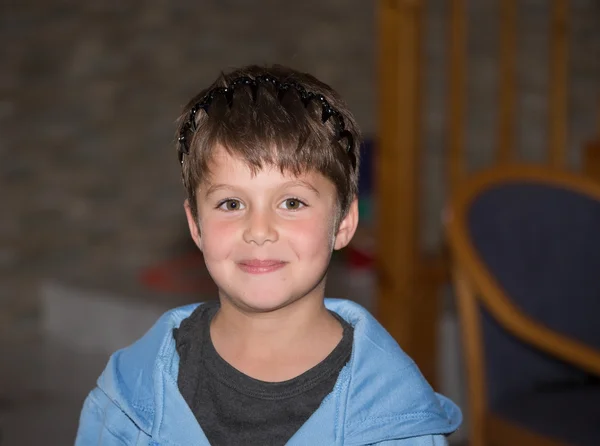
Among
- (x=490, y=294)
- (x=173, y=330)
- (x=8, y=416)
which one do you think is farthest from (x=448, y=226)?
(x=8, y=416)

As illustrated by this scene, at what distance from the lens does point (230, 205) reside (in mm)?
1267

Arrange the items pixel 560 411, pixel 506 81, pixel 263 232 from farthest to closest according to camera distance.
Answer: pixel 506 81
pixel 560 411
pixel 263 232

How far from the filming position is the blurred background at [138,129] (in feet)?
14.4

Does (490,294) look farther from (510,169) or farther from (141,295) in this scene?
(141,295)

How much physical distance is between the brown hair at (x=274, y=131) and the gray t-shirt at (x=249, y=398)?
0.70ft

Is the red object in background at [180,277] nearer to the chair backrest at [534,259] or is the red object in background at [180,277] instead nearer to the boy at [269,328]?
the chair backrest at [534,259]

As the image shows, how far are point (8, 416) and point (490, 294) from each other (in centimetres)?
196

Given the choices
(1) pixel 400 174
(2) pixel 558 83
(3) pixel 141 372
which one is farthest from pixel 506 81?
(3) pixel 141 372

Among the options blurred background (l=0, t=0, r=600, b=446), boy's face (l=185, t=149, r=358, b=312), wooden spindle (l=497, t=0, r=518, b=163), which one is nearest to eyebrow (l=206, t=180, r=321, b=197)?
boy's face (l=185, t=149, r=358, b=312)

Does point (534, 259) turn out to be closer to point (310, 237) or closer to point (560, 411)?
A: point (560, 411)

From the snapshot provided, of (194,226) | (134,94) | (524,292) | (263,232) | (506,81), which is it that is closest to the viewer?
(263,232)

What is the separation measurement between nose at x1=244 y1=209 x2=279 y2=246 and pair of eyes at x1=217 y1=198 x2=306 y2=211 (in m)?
0.02

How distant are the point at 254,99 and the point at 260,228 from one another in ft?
0.59

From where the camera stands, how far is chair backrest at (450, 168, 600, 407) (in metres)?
2.38
